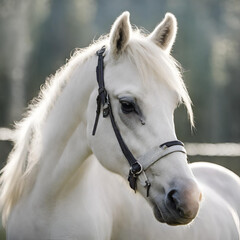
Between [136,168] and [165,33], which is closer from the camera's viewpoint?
[136,168]

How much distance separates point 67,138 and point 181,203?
1111 millimetres

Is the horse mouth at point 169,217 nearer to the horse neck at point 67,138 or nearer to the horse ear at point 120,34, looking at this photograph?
the horse neck at point 67,138

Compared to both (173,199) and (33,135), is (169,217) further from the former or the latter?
(33,135)

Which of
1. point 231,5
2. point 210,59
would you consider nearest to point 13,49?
point 210,59

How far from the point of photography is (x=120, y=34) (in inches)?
171

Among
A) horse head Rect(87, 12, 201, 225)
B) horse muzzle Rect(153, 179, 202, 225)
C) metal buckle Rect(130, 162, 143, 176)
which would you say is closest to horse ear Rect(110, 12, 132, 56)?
horse head Rect(87, 12, 201, 225)

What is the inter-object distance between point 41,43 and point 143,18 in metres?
11.2

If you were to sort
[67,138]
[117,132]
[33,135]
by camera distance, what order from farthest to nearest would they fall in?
[33,135] < [67,138] < [117,132]

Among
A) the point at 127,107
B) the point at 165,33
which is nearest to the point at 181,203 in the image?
the point at 127,107

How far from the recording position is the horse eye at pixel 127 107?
13.6 ft

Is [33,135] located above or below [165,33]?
below

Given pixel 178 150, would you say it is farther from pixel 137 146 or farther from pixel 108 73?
pixel 108 73

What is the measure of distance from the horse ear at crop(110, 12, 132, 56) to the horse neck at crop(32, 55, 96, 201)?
246mm

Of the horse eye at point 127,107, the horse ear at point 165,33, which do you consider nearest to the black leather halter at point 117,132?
the horse eye at point 127,107
